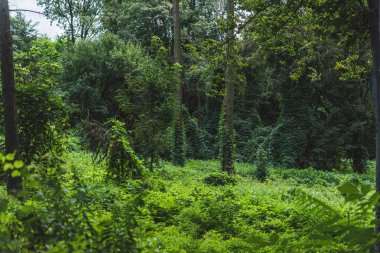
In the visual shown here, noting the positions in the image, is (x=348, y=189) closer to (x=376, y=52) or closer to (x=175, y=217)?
(x=376, y=52)

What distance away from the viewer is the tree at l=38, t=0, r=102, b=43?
1521 inches

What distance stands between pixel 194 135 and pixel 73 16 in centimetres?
2092

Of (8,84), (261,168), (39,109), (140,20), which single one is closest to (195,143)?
(261,168)

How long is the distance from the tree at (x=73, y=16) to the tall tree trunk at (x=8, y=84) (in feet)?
109

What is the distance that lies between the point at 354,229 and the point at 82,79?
24.1 metres

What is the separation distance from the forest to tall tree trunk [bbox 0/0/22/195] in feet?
0.08

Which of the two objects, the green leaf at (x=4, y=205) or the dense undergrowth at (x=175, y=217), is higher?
the green leaf at (x=4, y=205)

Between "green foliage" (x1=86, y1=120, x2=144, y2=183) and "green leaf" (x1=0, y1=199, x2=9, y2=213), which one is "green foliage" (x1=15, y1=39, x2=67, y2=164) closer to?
"green foliage" (x1=86, y1=120, x2=144, y2=183)

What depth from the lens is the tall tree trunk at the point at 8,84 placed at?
21.2 ft

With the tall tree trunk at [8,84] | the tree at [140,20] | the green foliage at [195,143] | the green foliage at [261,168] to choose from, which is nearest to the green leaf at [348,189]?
the tall tree trunk at [8,84]

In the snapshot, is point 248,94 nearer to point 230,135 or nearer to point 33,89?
point 230,135

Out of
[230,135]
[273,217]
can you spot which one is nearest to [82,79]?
[230,135]

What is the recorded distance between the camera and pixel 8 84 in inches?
260

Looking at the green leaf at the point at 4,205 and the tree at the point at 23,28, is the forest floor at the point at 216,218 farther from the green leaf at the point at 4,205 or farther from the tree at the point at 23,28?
the tree at the point at 23,28
